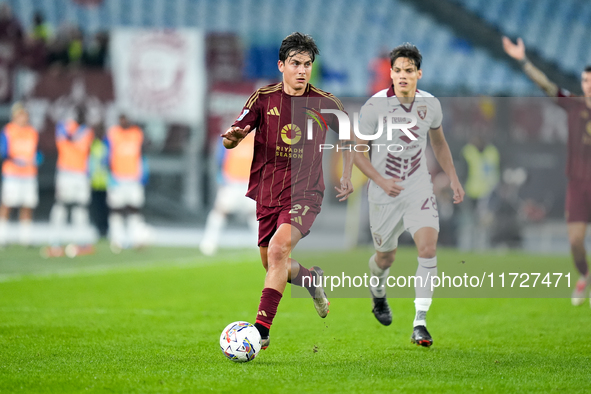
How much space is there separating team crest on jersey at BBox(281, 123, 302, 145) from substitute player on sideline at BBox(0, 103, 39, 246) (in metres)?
8.99

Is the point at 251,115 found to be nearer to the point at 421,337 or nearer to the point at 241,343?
the point at 241,343

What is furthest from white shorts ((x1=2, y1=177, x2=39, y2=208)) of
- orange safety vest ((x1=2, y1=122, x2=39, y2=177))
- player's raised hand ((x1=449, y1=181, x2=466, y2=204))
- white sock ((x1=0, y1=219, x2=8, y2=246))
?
player's raised hand ((x1=449, y1=181, x2=466, y2=204))

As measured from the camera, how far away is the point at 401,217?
527 centimetres

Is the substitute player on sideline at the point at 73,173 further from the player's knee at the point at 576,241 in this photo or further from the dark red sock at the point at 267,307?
the dark red sock at the point at 267,307

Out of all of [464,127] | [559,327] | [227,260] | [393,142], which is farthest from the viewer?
[464,127]

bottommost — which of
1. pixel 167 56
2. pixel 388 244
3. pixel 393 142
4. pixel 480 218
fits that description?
pixel 480 218

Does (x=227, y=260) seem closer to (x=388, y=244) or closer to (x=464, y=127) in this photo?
(x=464, y=127)

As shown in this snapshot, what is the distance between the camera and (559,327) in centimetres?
604

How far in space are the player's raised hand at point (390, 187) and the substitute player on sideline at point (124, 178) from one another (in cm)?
850

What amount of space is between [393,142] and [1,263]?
7.06m

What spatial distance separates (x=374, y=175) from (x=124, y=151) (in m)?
8.77

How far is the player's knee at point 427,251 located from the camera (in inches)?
202

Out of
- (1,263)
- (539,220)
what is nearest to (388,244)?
(539,220)

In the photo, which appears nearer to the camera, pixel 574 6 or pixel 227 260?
pixel 227 260
